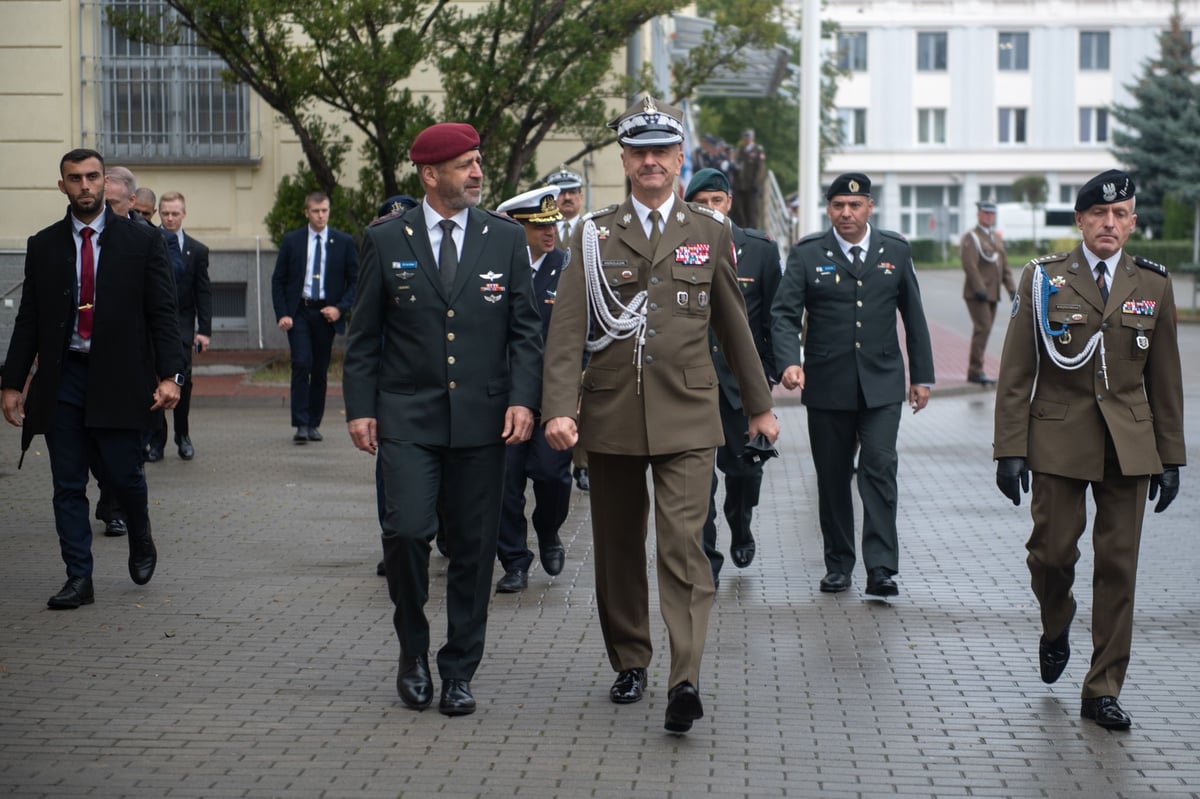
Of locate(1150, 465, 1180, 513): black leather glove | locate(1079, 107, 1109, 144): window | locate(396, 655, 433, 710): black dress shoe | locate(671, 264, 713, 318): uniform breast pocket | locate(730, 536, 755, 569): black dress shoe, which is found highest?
locate(1079, 107, 1109, 144): window

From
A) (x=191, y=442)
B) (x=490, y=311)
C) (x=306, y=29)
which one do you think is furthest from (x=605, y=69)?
(x=490, y=311)

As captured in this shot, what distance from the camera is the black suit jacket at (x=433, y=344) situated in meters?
5.88

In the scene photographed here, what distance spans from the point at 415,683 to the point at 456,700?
173 mm

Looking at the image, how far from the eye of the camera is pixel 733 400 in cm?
821

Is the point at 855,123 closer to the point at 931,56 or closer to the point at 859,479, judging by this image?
the point at 931,56

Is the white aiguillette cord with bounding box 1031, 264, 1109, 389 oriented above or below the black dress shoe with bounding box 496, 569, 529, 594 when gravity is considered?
above

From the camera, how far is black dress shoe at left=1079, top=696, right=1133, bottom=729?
5.73 metres

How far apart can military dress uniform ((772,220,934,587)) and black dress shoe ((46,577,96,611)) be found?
3.40m

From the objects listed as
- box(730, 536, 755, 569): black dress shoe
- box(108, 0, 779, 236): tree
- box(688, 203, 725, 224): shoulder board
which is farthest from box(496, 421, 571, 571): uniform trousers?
box(108, 0, 779, 236): tree

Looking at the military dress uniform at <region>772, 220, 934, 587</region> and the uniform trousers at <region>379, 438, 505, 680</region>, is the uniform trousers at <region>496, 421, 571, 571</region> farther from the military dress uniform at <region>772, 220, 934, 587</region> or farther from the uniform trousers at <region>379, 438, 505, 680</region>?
the uniform trousers at <region>379, 438, 505, 680</region>

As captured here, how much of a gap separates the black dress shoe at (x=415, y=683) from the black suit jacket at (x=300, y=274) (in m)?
8.04

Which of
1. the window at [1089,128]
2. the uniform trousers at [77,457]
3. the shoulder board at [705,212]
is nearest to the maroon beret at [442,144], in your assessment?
the shoulder board at [705,212]

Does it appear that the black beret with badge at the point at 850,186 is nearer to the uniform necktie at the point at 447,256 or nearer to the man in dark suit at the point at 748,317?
the man in dark suit at the point at 748,317

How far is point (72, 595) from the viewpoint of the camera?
24.9ft
